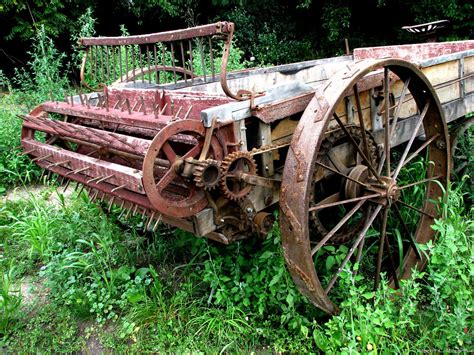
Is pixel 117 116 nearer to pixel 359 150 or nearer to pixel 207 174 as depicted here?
pixel 207 174

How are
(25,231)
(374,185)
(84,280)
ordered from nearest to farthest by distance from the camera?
(374,185) < (84,280) < (25,231)

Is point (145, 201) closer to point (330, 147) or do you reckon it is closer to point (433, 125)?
point (330, 147)

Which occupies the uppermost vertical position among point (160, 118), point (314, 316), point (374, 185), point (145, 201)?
point (160, 118)

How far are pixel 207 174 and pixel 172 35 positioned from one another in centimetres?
95

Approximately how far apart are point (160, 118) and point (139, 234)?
176cm

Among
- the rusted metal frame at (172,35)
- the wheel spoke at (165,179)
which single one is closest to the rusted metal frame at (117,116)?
the wheel spoke at (165,179)

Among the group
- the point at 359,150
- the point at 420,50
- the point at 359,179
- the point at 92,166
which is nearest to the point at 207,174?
the point at 92,166

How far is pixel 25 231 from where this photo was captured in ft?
12.0

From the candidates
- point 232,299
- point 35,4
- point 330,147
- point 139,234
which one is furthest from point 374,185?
point 35,4

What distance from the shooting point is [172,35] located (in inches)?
96.7

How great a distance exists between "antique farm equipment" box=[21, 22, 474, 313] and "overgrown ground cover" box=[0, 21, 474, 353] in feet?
0.69

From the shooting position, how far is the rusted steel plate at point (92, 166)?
6.66ft

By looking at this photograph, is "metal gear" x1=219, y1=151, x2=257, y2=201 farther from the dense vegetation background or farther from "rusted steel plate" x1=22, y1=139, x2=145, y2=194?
the dense vegetation background

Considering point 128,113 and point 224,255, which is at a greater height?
point 128,113
